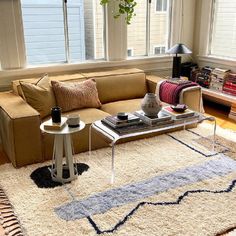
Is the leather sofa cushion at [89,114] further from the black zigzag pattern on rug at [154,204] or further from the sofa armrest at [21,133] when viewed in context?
the black zigzag pattern on rug at [154,204]

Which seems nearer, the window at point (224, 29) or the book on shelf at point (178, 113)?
the book on shelf at point (178, 113)

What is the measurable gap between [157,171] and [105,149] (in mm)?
676

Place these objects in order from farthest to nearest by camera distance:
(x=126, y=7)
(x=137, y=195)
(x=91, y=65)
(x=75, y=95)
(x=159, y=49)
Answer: (x=159, y=49)
(x=91, y=65)
(x=126, y=7)
(x=75, y=95)
(x=137, y=195)

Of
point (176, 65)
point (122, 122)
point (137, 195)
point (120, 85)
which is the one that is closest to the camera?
point (137, 195)

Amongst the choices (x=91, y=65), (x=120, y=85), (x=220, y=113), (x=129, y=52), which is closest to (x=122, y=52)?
(x=129, y=52)

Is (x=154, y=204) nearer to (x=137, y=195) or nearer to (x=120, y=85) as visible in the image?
(x=137, y=195)

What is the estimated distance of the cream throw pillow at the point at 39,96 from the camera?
3157mm

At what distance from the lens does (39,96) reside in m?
3.18

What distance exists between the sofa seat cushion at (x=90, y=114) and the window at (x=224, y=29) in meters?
2.31

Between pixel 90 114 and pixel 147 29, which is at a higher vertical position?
pixel 147 29

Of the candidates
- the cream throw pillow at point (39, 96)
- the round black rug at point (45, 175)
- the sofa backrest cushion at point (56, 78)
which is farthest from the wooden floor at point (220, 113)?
the cream throw pillow at point (39, 96)

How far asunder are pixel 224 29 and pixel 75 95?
257cm

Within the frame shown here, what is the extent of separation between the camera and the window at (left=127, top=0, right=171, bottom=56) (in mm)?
4402

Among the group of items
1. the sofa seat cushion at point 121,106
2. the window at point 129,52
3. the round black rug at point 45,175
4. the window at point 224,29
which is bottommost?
the round black rug at point 45,175
